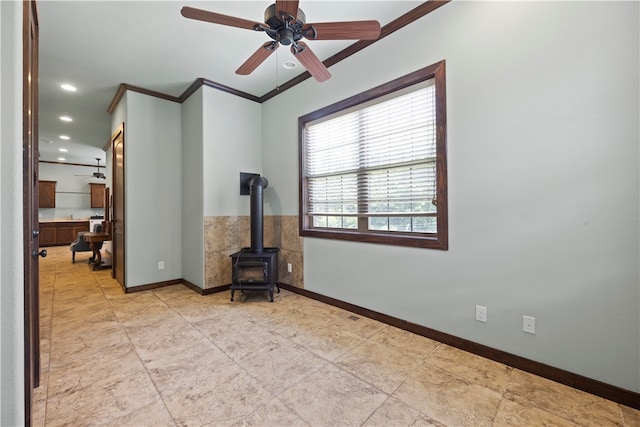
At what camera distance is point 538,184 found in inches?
72.6

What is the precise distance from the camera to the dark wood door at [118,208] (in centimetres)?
401

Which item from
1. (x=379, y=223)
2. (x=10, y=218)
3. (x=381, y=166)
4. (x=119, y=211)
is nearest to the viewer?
(x=10, y=218)

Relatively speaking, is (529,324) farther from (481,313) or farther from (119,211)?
(119,211)

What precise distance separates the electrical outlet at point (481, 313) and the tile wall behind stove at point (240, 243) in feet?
6.92

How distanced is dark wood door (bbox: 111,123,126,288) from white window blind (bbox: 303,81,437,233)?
285cm

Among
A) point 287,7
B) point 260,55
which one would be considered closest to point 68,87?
point 260,55

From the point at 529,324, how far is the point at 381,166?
1.79 metres

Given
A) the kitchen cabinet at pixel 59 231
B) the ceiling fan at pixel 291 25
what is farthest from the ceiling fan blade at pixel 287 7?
the kitchen cabinet at pixel 59 231

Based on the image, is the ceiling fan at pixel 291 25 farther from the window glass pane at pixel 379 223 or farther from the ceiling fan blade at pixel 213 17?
the window glass pane at pixel 379 223

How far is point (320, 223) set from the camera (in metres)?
3.58

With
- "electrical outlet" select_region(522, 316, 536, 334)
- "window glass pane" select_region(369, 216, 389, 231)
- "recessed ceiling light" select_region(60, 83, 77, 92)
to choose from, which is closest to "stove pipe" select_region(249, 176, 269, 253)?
"window glass pane" select_region(369, 216, 389, 231)

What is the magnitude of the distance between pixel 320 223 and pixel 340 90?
5.42 ft

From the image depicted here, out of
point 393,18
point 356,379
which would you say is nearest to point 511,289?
point 356,379

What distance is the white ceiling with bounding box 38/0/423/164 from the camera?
238 centimetres
